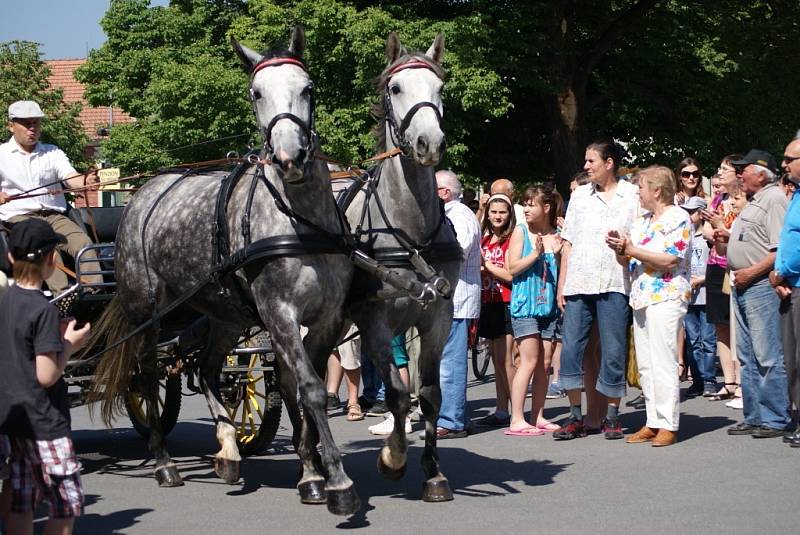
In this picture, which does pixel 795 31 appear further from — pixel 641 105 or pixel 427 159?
pixel 427 159

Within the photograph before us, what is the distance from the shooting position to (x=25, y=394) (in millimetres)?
5426

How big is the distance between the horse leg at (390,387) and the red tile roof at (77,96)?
5675cm

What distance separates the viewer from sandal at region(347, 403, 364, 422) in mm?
11602

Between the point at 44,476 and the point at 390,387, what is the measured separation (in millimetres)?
2447

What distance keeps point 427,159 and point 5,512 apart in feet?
9.40

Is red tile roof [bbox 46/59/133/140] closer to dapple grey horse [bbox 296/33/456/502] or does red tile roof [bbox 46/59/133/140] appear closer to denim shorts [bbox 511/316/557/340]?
denim shorts [bbox 511/316/557/340]

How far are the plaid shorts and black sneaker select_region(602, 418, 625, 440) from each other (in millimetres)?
5347

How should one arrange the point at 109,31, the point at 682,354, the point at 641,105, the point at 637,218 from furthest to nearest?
the point at 109,31 → the point at 641,105 → the point at 682,354 → the point at 637,218

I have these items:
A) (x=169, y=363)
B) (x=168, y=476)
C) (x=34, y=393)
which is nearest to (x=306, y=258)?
(x=34, y=393)

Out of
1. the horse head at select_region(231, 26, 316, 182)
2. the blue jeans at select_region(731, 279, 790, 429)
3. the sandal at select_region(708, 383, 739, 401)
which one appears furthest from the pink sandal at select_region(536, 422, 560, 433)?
the horse head at select_region(231, 26, 316, 182)

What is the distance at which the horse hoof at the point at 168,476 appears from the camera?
8.35 m

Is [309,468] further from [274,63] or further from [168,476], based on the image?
[274,63]

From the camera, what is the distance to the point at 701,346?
12.8 meters

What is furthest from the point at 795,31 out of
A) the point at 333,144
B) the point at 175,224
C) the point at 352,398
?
the point at 175,224
